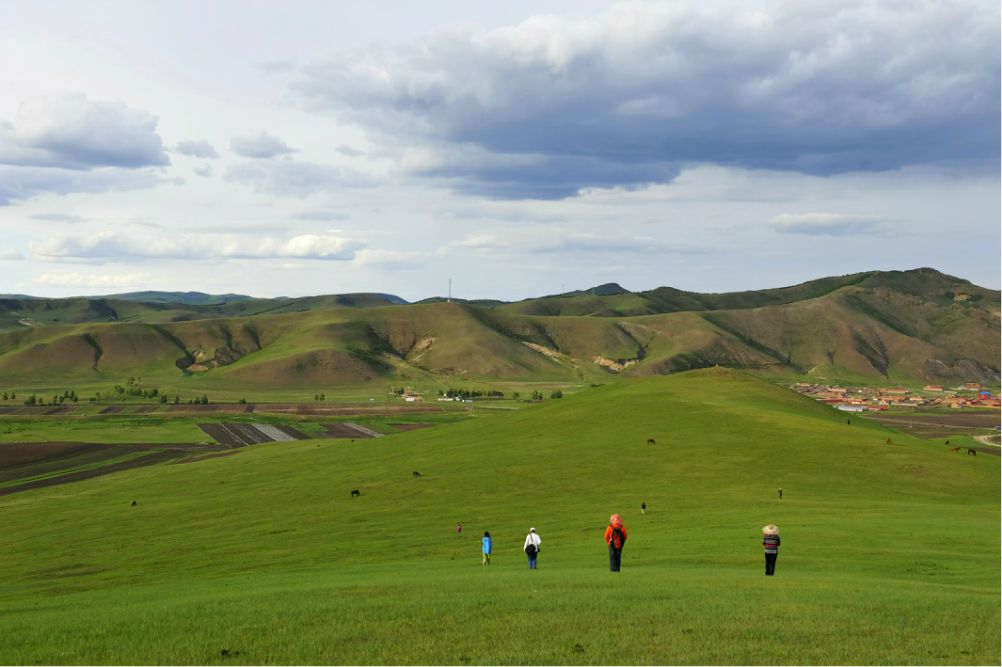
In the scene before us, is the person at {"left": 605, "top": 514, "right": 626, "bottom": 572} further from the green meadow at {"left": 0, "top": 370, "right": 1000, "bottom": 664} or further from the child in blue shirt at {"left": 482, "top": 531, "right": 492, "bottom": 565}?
the child in blue shirt at {"left": 482, "top": 531, "right": 492, "bottom": 565}

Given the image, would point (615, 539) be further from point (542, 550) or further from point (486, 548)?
point (542, 550)

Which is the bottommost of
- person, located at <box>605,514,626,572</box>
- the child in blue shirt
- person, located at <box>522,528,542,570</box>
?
the child in blue shirt

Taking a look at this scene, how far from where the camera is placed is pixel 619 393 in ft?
438

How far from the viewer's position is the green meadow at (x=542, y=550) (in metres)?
22.4

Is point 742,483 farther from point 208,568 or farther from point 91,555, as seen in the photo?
point 91,555

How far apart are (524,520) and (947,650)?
43605mm

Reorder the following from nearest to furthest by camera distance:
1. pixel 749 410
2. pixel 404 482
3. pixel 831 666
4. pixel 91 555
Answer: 1. pixel 831 666
2. pixel 91 555
3. pixel 404 482
4. pixel 749 410

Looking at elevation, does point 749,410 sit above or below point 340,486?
above

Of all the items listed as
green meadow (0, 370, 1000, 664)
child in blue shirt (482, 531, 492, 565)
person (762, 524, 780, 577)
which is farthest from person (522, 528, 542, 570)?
person (762, 524, 780, 577)

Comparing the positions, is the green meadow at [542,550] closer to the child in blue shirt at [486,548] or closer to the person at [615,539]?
the person at [615,539]

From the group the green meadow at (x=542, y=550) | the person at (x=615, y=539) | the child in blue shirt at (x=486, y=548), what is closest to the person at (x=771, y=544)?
the green meadow at (x=542, y=550)

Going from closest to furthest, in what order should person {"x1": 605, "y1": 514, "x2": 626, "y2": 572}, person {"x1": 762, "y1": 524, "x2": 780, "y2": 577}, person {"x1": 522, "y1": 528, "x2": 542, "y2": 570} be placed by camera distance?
person {"x1": 762, "y1": 524, "x2": 780, "y2": 577} → person {"x1": 605, "y1": 514, "x2": 626, "y2": 572} → person {"x1": 522, "y1": 528, "x2": 542, "y2": 570}

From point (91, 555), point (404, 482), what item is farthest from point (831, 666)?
point (404, 482)

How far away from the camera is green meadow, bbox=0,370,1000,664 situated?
22.4m
